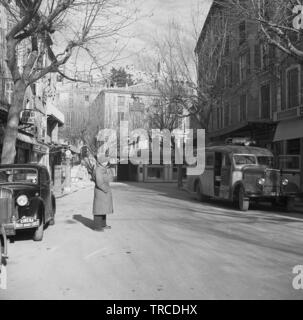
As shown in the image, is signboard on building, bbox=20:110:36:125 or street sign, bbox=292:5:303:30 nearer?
street sign, bbox=292:5:303:30

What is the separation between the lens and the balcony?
22594mm

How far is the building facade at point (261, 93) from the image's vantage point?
23.4 metres

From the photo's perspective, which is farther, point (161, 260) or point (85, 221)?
point (85, 221)

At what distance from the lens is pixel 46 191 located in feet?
38.7

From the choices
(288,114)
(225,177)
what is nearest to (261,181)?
(225,177)

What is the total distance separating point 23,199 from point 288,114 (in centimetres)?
Answer: 1746

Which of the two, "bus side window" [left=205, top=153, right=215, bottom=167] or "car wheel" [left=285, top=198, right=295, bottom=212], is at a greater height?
"bus side window" [left=205, top=153, right=215, bottom=167]

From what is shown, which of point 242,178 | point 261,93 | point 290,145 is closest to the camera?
point 242,178

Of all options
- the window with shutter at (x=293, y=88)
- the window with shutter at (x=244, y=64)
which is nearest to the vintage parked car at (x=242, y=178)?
the window with shutter at (x=293, y=88)

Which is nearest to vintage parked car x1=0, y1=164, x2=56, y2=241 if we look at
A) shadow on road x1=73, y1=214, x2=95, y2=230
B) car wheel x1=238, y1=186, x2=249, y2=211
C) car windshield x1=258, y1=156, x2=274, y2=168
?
shadow on road x1=73, y1=214, x2=95, y2=230

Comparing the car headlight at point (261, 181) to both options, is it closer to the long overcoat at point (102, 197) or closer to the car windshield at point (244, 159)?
the car windshield at point (244, 159)

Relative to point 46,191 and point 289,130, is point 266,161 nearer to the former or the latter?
point 289,130

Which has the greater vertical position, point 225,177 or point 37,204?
point 225,177

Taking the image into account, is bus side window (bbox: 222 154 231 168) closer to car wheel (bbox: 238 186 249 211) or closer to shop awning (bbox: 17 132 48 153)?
car wheel (bbox: 238 186 249 211)
